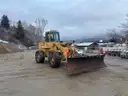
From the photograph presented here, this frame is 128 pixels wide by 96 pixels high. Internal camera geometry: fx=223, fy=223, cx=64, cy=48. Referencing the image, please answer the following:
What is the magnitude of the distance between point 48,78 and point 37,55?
6.56 m

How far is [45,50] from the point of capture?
17016 millimetres

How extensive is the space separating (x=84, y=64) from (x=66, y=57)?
129 centimetres

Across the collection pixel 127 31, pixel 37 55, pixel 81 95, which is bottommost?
pixel 81 95

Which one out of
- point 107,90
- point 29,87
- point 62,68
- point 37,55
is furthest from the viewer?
point 37,55

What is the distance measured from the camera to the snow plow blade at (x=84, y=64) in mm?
12297

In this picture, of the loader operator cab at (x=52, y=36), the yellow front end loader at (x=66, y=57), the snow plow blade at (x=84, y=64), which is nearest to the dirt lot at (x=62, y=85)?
the snow plow blade at (x=84, y=64)

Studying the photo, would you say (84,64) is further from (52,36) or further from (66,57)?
(52,36)

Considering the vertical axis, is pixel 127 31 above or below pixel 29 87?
above

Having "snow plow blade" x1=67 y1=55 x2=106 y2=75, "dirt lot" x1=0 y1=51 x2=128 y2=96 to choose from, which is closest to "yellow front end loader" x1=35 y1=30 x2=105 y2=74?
"snow plow blade" x1=67 y1=55 x2=106 y2=75

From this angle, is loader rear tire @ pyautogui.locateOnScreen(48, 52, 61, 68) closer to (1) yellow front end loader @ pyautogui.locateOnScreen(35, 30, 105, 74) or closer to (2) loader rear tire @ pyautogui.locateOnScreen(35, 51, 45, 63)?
(1) yellow front end loader @ pyautogui.locateOnScreen(35, 30, 105, 74)

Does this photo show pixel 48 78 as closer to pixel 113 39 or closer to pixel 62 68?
pixel 62 68

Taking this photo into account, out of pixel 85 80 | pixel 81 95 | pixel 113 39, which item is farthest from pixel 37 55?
pixel 113 39

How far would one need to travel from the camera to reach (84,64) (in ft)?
42.9

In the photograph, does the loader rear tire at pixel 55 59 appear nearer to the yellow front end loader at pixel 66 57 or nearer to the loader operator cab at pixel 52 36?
the yellow front end loader at pixel 66 57
